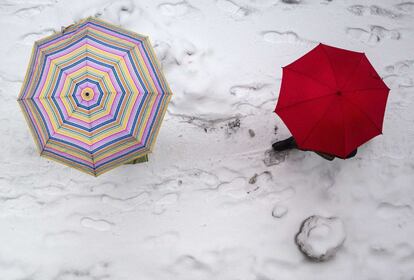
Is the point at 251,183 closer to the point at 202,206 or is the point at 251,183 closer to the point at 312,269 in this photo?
the point at 202,206

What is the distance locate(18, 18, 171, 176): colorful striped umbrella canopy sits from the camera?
9.63ft

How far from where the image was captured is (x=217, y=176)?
3.81 meters

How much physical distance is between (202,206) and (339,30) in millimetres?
2509

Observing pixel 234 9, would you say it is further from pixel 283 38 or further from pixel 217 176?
pixel 217 176

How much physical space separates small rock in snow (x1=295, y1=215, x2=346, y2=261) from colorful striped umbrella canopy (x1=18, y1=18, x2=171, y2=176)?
169 centimetres

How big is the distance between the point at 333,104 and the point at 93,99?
1818 mm

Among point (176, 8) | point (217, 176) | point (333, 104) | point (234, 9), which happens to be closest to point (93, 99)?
point (217, 176)

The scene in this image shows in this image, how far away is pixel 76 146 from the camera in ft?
9.78

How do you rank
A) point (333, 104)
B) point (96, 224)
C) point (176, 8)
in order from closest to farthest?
1. point (333, 104)
2. point (96, 224)
3. point (176, 8)

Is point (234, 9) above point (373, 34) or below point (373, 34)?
above

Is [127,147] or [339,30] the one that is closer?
[127,147]

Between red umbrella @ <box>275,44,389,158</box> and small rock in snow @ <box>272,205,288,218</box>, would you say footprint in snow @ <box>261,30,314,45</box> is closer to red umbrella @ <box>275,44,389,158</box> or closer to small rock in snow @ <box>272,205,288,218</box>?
red umbrella @ <box>275,44,389,158</box>

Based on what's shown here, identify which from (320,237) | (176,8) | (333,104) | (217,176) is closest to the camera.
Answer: (333,104)

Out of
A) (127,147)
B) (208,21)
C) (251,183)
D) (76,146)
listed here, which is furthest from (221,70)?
(76,146)
